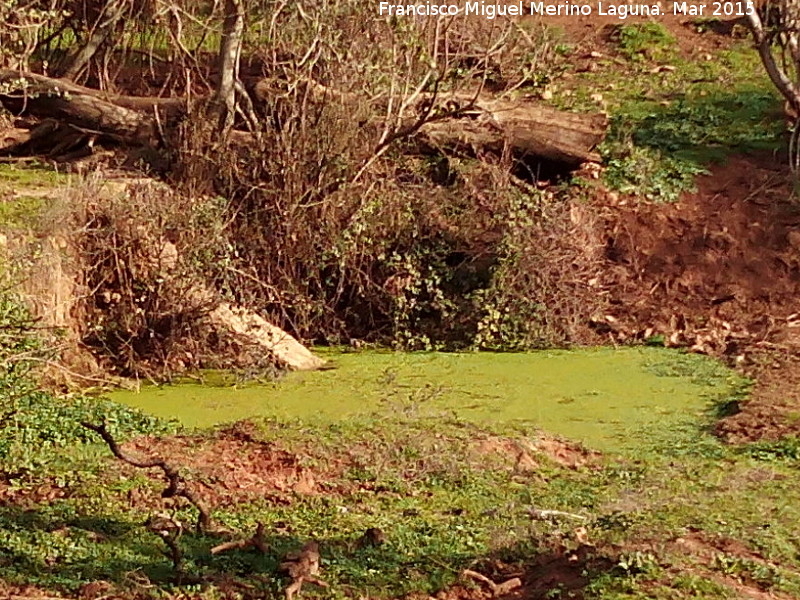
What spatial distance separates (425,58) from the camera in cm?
1234

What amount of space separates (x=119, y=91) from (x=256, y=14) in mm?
3045

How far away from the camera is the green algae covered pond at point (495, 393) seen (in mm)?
9555

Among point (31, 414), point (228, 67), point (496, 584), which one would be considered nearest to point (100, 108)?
point (228, 67)

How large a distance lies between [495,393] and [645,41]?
30.2 ft

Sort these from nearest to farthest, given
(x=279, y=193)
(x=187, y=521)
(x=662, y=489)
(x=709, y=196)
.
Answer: (x=187, y=521) < (x=662, y=489) < (x=279, y=193) < (x=709, y=196)

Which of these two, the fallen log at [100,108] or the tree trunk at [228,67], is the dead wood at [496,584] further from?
the fallen log at [100,108]

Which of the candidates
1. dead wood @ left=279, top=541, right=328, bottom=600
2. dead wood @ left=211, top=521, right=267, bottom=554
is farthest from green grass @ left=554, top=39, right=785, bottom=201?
dead wood @ left=279, top=541, right=328, bottom=600

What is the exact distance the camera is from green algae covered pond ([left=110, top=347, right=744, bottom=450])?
9555 mm

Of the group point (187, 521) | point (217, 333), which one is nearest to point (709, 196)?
point (217, 333)

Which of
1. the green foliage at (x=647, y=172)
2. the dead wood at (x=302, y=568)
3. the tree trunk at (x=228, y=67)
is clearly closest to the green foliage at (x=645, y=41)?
the green foliage at (x=647, y=172)

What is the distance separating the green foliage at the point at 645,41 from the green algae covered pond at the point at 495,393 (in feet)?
22.9

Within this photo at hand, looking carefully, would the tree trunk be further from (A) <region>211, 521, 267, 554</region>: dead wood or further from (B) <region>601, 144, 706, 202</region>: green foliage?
(A) <region>211, 521, 267, 554</region>: dead wood

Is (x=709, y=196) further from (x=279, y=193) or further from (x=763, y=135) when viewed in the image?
(x=279, y=193)

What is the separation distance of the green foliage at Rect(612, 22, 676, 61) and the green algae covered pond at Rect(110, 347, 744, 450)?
699cm
